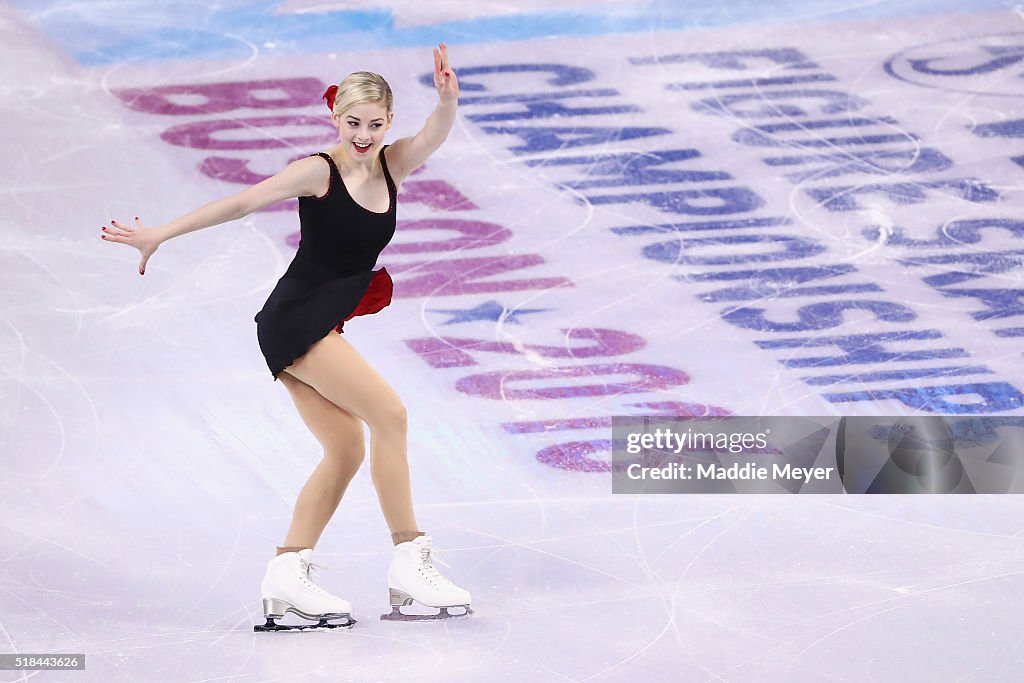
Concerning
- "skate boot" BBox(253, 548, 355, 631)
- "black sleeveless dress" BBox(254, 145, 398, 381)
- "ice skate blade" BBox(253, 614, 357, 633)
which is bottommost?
"ice skate blade" BBox(253, 614, 357, 633)

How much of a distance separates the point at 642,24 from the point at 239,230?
8.74 feet

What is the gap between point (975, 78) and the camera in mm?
7797

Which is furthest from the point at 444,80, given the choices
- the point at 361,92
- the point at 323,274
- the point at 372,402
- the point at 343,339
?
the point at 372,402

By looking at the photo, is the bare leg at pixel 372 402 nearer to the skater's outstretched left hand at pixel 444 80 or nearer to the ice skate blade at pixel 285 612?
the ice skate blade at pixel 285 612

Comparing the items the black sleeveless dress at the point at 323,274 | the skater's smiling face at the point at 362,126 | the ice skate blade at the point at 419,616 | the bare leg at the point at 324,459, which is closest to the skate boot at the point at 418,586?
the ice skate blade at the point at 419,616

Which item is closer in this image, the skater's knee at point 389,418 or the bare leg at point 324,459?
the skater's knee at point 389,418

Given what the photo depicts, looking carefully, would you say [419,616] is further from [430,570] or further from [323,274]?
[323,274]

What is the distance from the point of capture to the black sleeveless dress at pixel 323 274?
415 cm

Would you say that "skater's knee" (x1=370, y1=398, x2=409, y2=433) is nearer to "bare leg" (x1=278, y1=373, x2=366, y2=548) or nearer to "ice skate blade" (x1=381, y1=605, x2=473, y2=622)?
"bare leg" (x1=278, y1=373, x2=366, y2=548)

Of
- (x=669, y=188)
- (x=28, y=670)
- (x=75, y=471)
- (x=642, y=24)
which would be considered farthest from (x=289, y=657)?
(x=642, y=24)

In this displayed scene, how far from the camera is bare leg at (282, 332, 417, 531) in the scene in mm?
4164

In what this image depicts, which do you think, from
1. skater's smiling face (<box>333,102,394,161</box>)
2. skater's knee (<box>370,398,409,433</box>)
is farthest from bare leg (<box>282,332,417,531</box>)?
skater's smiling face (<box>333,102,394,161</box>)

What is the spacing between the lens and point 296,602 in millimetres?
4199

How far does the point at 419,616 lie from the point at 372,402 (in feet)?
1.97
